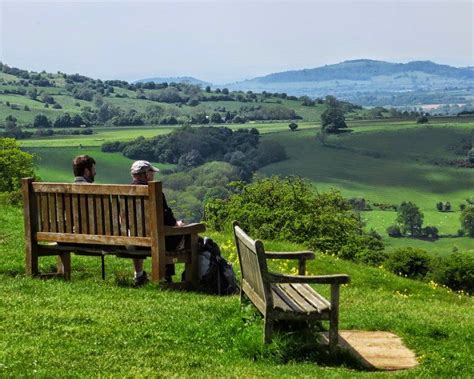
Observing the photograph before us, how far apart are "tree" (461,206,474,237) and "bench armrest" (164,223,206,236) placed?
117m

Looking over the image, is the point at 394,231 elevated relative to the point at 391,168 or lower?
lower

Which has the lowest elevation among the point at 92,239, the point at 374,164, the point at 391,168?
the point at 391,168

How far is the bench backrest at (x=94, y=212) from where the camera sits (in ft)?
33.7

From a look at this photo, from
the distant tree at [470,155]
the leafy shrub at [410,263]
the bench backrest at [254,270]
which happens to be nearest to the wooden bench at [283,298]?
the bench backrest at [254,270]

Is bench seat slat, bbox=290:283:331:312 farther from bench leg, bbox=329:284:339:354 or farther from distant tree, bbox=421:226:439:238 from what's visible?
distant tree, bbox=421:226:439:238

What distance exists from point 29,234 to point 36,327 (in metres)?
3.63

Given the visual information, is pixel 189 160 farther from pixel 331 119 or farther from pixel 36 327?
pixel 36 327

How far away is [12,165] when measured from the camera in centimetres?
5575

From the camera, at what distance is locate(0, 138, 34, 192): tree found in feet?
177

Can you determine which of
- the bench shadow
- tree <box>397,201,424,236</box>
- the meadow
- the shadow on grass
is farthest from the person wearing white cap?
tree <box>397,201,424,236</box>

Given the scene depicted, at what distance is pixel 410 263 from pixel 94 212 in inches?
1343

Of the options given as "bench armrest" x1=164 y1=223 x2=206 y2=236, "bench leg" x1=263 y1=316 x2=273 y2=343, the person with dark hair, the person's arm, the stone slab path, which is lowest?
the stone slab path

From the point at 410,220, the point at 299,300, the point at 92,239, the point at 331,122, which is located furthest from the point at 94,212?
the point at 331,122

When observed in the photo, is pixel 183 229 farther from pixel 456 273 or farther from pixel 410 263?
pixel 456 273
